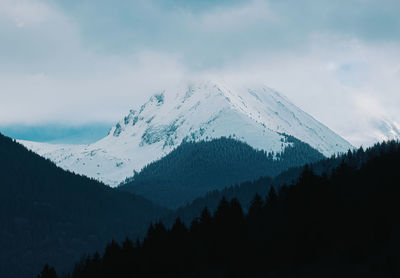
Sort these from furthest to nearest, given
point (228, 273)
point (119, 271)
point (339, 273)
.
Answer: point (119, 271) < point (228, 273) < point (339, 273)

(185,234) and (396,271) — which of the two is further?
(185,234)

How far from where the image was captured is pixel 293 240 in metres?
101

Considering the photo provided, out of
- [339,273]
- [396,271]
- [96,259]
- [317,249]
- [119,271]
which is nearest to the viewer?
[396,271]

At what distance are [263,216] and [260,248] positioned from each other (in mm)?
15185

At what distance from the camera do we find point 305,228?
327 ft

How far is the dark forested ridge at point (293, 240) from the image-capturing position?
92312mm

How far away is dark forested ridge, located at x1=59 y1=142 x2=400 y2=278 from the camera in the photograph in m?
92.3

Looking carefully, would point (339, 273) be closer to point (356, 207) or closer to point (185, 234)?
point (356, 207)

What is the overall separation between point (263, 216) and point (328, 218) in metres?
21.2

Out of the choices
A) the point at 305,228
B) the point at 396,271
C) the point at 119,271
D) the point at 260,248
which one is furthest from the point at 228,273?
the point at 396,271

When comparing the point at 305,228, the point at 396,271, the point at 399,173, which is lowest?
the point at 396,271

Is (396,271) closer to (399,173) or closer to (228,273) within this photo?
(228,273)

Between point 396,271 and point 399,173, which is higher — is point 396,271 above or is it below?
below

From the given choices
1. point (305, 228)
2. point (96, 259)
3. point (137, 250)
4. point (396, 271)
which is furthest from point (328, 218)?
point (96, 259)
